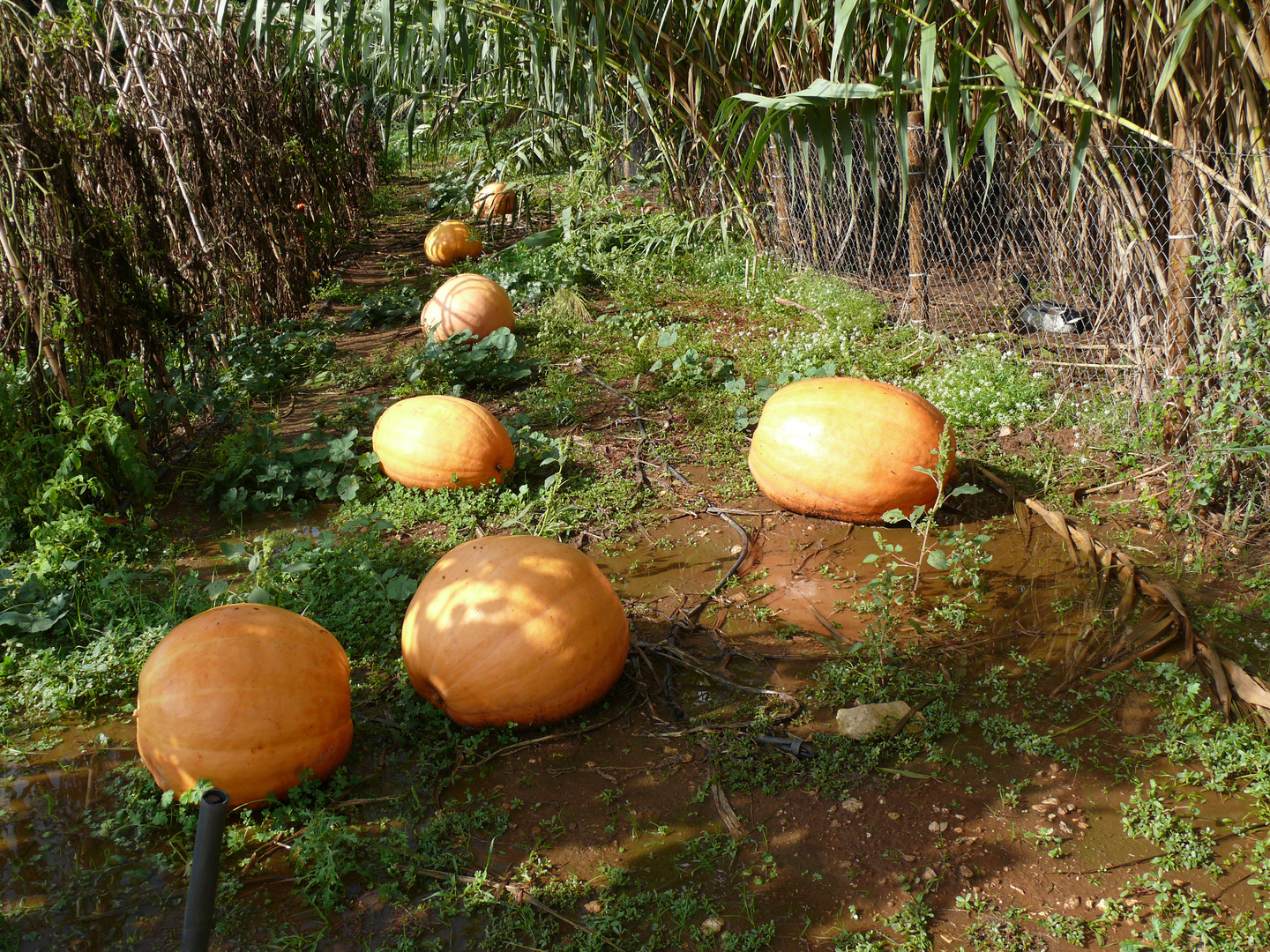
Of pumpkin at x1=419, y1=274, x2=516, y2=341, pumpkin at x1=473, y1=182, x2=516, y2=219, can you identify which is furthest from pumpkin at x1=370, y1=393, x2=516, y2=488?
pumpkin at x1=473, y1=182, x2=516, y2=219

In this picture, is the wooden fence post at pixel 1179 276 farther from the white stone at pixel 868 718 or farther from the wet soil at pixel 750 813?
the white stone at pixel 868 718


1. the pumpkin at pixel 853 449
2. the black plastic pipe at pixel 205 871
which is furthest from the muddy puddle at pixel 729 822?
the black plastic pipe at pixel 205 871

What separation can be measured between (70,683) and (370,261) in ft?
22.5

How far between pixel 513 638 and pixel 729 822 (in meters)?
0.83

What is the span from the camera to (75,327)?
4043 mm

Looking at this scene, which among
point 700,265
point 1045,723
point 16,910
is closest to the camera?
point 16,910

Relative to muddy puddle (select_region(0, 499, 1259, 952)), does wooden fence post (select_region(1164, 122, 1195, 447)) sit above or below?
above

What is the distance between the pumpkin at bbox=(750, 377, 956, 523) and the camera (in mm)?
3652

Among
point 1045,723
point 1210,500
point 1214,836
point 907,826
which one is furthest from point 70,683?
point 1210,500

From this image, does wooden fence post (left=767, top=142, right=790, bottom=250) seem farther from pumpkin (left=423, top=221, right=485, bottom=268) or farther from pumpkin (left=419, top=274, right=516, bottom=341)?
pumpkin (left=423, top=221, right=485, bottom=268)

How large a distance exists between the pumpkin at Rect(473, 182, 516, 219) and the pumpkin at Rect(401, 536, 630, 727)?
693 cm

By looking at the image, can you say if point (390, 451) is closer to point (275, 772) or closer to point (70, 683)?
point (70, 683)

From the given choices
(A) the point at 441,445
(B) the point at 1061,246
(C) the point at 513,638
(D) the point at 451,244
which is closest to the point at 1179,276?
(B) the point at 1061,246

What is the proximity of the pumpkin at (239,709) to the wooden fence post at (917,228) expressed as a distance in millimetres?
4526
